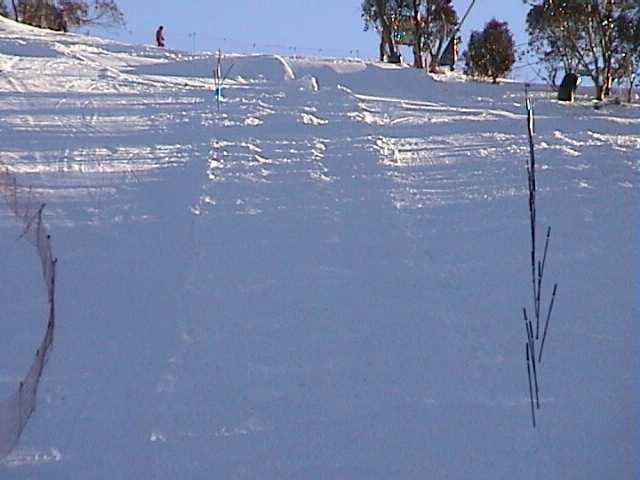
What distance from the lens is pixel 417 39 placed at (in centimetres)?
3397

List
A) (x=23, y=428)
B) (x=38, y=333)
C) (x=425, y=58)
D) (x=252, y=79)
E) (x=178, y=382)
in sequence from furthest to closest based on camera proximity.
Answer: (x=425, y=58) → (x=252, y=79) → (x=38, y=333) → (x=178, y=382) → (x=23, y=428)

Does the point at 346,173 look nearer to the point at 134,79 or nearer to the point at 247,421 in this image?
the point at 247,421

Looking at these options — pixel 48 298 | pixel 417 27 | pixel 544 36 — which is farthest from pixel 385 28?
pixel 48 298

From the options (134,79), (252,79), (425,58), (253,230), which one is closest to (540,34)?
(425,58)

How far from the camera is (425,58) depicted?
112 ft

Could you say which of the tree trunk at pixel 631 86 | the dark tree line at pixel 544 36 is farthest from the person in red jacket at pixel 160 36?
the tree trunk at pixel 631 86

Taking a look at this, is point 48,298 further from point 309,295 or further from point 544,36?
point 544,36

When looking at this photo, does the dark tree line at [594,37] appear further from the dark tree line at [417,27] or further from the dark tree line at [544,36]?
the dark tree line at [417,27]

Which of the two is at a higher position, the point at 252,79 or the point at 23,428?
the point at 252,79

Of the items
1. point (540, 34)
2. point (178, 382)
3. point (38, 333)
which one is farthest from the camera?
point (540, 34)

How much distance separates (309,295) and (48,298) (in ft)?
8.07

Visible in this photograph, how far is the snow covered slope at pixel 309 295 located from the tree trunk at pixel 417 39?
576 inches

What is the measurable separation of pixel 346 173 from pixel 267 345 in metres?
5.82

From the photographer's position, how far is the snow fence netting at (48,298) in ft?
24.7
